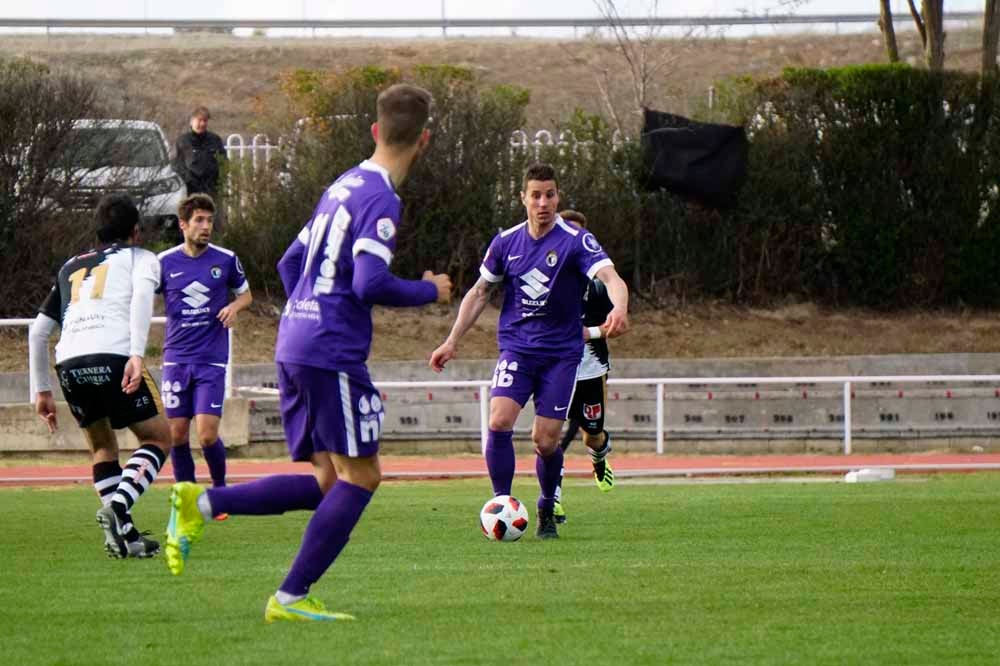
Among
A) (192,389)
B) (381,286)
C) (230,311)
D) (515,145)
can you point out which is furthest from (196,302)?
(515,145)

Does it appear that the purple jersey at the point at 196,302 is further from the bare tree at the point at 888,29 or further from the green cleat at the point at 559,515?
the bare tree at the point at 888,29

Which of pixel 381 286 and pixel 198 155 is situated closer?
pixel 381 286

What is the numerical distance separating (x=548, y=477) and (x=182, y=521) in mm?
4094

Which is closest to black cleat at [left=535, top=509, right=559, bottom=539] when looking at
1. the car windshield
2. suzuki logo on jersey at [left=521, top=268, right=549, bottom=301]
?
suzuki logo on jersey at [left=521, top=268, right=549, bottom=301]

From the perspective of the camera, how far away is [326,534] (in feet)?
20.7

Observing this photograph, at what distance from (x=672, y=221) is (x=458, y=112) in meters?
3.62

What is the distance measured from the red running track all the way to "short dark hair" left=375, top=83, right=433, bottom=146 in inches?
400

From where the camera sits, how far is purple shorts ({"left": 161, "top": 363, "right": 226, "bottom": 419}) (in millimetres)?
11828

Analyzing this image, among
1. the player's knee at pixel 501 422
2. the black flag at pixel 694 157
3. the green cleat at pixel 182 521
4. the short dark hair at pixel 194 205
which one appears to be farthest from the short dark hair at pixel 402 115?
the black flag at pixel 694 157

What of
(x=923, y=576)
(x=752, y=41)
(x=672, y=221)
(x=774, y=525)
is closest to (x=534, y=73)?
(x=752, y=41)

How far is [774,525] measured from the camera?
35.3ft

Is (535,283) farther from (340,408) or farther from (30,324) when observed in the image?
(30,324)

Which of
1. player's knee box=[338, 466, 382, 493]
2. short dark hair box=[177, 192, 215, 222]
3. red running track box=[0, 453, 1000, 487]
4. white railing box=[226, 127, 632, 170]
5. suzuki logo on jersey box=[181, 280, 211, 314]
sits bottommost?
red running track box=[0, 453, 1000, 487]

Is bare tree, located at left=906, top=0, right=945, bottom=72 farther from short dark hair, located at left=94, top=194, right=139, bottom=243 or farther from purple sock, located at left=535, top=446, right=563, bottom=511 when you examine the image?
short dark hair, located at left=94, top=194, right=139, bottom=243
